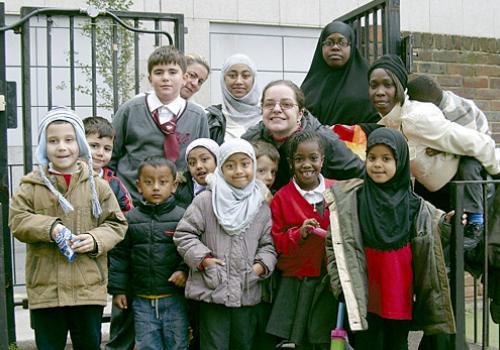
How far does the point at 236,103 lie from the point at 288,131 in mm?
556

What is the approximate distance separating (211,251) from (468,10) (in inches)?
208

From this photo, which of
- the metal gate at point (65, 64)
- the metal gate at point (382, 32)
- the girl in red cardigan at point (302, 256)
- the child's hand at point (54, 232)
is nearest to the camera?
the child's hand at point (54, 232)

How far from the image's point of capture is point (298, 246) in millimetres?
3633

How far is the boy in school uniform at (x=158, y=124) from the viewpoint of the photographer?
407cm

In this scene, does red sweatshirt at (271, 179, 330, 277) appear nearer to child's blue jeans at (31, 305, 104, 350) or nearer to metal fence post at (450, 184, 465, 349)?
metal fence post at (450, 184, 465, 349)

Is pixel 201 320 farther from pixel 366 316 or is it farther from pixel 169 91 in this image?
pixel 169 91

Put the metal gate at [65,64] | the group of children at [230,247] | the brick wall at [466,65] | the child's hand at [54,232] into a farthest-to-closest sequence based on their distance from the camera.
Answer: the brick wall at [466,65]
the metal gate at [65,64]
the group of children at [230,247]
the child's hand at [54,232]

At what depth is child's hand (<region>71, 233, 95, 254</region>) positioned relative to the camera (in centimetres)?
334

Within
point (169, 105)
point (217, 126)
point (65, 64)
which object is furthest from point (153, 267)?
point (65, 64)

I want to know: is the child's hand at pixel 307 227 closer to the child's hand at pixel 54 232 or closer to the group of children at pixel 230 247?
the group of children at pixel 230 247

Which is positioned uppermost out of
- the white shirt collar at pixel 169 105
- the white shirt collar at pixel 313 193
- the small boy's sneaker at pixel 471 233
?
the white shirt collar at pixel 169 105

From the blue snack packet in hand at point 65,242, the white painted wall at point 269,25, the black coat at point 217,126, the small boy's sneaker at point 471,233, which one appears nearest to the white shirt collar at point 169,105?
the black coat at point 217,126

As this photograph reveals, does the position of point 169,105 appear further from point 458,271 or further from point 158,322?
point 458,271

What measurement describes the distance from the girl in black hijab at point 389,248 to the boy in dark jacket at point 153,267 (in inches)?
31.1
